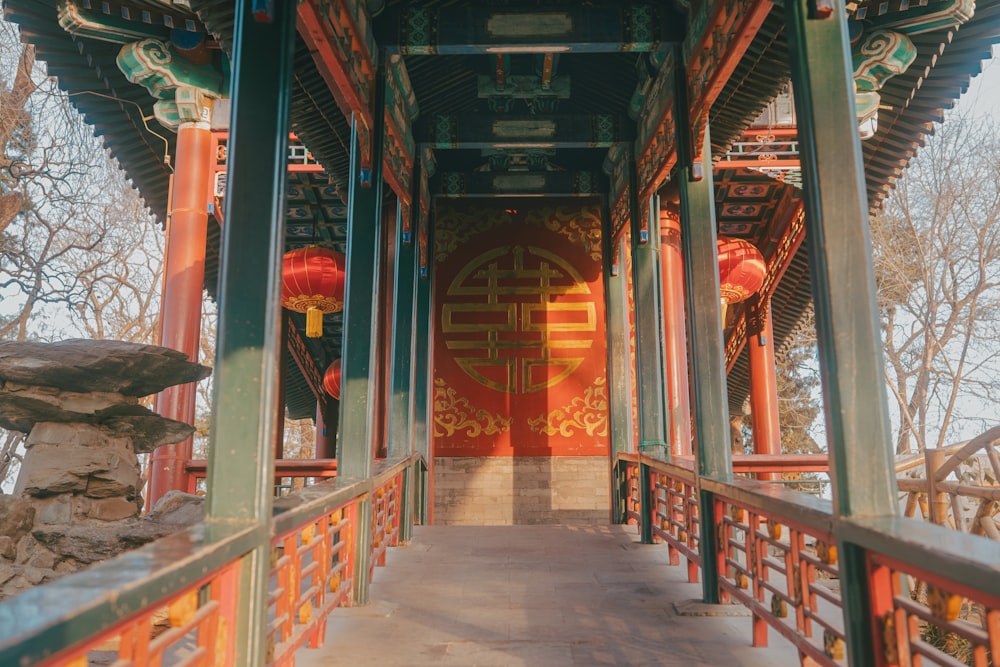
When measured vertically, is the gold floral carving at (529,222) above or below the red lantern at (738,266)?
above

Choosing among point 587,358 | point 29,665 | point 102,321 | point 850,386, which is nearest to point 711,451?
point 850,386

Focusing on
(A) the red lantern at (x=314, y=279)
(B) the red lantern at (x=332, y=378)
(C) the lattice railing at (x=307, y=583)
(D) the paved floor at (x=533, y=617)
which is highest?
(A) the red lantern at (x=314, y=279)

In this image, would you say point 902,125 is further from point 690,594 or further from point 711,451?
point 690,594

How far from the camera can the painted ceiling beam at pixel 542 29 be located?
436 cm

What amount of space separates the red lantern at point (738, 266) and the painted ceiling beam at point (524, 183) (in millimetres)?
1707

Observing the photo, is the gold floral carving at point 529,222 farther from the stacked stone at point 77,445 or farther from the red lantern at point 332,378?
the red lantern at point 332,378

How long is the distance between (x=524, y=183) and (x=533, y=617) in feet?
15.6

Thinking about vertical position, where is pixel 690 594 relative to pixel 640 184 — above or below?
below

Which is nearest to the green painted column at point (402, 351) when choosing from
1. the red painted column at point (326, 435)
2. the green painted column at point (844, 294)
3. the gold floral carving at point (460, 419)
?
the gold floral carving at point (460, 419)

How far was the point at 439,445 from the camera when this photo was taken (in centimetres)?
723

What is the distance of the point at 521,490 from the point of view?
7145 mm

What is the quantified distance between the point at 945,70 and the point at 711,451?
4.01 m

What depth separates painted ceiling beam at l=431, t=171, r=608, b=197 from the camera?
7211 millimetres

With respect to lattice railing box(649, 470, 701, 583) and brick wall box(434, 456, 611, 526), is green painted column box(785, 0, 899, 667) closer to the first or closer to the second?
lattice railing box(649, 470, 701, 583)
